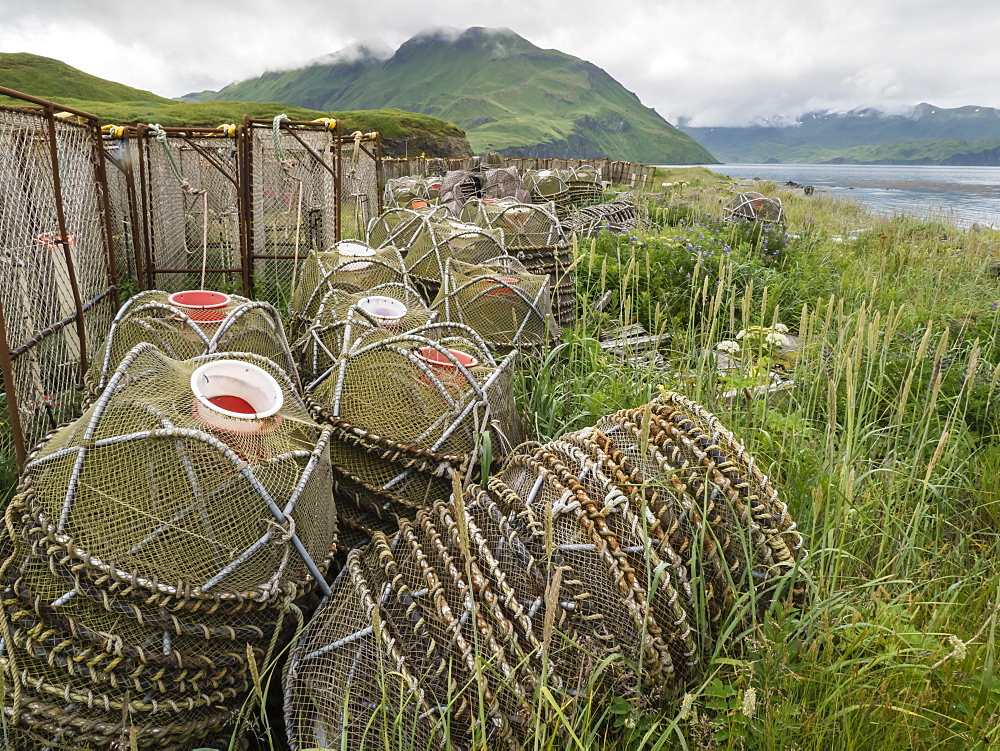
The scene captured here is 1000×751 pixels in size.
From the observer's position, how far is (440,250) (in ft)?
18.4

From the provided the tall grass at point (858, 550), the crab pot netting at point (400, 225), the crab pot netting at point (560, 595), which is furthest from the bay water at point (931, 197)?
the crab pot netting at point (560, 595)

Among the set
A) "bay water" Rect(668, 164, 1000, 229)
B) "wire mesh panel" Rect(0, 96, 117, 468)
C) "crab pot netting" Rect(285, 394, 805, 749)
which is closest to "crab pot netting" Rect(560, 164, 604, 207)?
"bay water" Rect(668, 164, 1000, 229)

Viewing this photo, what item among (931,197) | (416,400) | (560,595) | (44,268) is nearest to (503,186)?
(44,268)

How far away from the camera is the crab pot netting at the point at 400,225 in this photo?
6775 millimetres

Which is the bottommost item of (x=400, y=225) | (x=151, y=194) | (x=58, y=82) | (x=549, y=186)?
(x=400, y=225)

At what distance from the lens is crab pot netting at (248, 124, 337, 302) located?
6.52 meters

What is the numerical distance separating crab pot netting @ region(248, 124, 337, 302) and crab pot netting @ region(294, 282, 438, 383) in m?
2.33

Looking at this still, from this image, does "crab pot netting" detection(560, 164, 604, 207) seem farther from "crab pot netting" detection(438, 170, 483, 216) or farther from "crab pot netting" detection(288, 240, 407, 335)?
"crab pot netting" detection(288, 240, 407, 335)

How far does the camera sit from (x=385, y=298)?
4055 mm

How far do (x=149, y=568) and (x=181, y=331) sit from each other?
1739 mm

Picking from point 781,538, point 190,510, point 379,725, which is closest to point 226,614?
point 190,510

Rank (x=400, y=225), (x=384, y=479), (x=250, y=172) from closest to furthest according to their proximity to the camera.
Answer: (x=384, y=479) < (x=250, y=172) < (x=400, y=225)

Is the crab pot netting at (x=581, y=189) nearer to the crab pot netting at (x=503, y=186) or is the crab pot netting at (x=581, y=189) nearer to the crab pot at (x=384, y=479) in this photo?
the crab pot netting at (x=503, y=186)

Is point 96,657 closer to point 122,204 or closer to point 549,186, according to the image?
point 122,204
